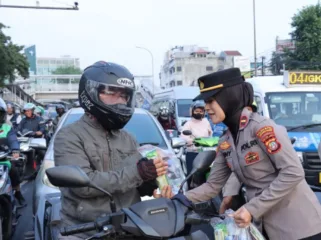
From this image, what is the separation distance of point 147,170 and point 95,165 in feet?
1.12

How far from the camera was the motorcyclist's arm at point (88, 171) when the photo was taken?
2.22 m

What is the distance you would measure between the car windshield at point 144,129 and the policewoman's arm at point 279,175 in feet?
10.8

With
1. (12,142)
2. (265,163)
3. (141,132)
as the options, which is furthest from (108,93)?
(12,142)

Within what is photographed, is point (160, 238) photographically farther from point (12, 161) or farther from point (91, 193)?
point (12, 161)

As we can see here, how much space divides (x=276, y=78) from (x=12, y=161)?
477 centimetres

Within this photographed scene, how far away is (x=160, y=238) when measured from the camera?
1.91 meters

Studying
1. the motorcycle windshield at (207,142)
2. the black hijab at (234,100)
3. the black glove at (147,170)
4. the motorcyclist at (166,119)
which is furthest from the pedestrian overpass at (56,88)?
the black glove at (147,170)

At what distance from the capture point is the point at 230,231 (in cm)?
225

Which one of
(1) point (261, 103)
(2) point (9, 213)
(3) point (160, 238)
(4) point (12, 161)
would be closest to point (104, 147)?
(3) point (160, 238)

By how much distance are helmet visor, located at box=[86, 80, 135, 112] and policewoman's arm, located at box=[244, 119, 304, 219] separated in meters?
0.78

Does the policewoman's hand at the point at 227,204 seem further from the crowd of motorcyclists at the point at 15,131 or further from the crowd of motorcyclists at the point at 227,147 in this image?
the crowd of motorcyclists at the point at 15,131

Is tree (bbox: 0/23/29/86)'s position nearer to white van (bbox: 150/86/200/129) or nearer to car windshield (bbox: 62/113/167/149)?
white van (bbox: 150/86/200/129)

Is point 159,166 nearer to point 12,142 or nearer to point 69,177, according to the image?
point 69,177

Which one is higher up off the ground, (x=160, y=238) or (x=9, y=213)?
(x=160, y=238)
